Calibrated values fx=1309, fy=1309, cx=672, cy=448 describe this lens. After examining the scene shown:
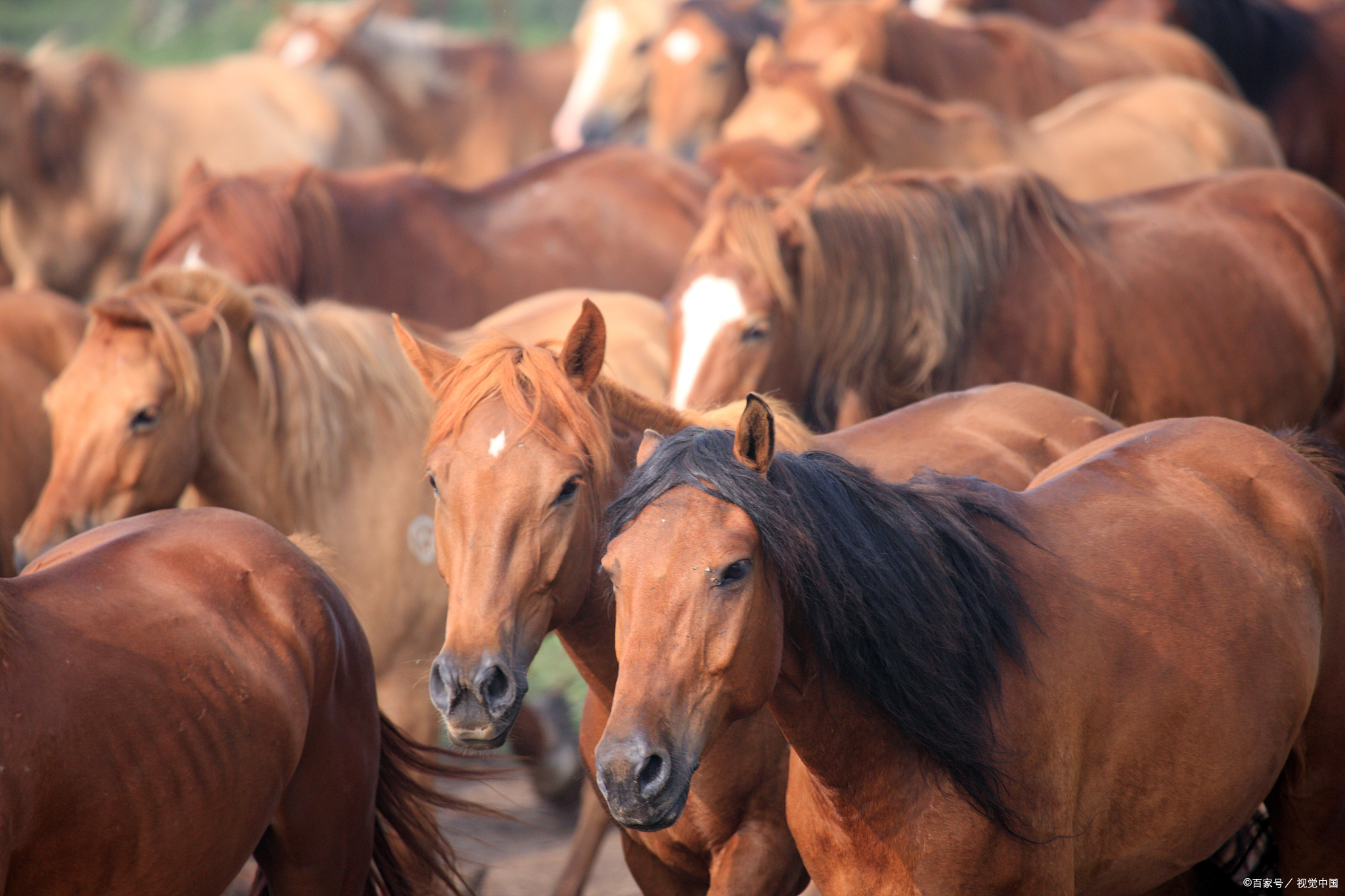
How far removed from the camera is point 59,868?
7.24 feet

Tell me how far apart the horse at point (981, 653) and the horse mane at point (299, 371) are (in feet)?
6.48

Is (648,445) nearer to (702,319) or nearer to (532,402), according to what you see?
(532,402)

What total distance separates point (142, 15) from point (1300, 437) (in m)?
22.0

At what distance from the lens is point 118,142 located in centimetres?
855

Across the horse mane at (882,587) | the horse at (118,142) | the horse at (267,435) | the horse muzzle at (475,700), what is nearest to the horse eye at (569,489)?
the horse muzzle at (475,700)

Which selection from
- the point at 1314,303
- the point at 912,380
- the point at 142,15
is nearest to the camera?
the point at 912,380

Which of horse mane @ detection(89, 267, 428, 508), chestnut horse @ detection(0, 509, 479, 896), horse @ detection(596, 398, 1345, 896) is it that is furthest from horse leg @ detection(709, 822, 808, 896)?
horse mane @ detection(89, 267, 428, 508)

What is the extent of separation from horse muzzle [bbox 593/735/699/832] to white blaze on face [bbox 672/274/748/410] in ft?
7.32

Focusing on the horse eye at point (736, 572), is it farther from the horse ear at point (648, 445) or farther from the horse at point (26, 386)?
the horse at point (26, 386)

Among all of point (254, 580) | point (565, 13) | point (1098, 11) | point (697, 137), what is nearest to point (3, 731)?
point (254, 580)

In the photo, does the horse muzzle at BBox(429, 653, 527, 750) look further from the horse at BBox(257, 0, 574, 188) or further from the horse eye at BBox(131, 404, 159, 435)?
the horse at BBox(257, 0, 574, 188)

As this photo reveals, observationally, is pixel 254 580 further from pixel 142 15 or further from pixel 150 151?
pixel 142 15

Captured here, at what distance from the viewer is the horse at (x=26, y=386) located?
4.56 m

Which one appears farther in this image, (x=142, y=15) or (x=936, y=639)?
(x=142, y=15)
